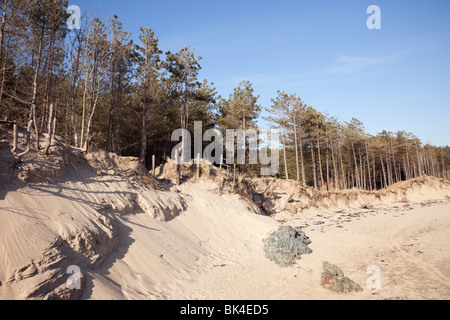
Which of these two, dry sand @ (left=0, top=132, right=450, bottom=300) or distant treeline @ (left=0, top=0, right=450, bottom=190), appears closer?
dry sand @ (left=0, top=132, right=450, bottom=300)

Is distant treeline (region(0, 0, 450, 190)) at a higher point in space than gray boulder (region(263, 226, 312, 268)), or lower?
higher

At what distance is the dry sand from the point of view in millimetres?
5453

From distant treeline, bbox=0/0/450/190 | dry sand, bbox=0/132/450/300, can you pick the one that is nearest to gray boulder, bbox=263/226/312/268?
dry sand, bbox=0/132/450/300

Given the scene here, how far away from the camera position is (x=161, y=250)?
28.3 feet

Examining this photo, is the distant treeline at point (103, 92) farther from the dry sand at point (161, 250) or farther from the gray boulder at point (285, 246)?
the gray boulder at point (285, 246)

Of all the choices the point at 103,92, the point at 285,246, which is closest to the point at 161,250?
the point at 285,246

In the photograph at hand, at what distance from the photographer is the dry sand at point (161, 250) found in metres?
5.45

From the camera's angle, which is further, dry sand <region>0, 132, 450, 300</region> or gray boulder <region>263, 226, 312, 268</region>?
gray boulder <region>263, 226, 312, 268</region>

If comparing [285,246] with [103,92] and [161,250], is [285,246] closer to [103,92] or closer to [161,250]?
[161,250]

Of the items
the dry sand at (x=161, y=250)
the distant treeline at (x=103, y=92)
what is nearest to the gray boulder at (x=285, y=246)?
the dry sand at (x=161, y=250)

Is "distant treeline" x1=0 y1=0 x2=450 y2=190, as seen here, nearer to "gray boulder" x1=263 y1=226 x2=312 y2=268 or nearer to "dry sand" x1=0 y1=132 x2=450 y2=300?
"dry sand" x1=0 y1=132 x2=450 y2=300

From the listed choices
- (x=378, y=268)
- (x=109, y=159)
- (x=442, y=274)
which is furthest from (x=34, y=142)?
(x=442, y=274)

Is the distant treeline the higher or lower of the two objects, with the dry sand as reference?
higher

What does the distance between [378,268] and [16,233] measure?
11.9 meters
